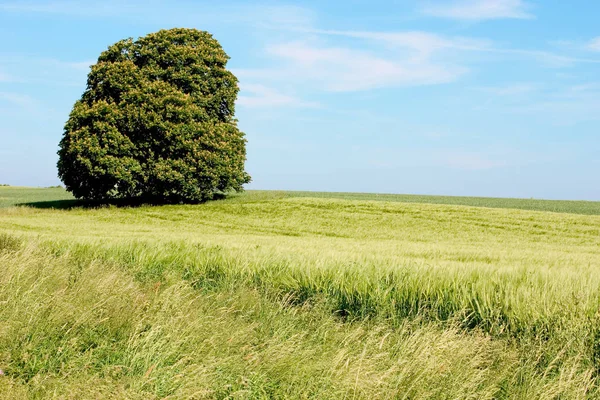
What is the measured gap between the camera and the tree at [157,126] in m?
34.0

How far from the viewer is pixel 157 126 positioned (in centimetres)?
3419

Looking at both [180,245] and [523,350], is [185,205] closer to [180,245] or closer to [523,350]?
[180,245]

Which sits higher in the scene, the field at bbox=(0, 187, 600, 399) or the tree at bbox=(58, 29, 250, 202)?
the tree at bbox=(58, 29, 250, 202)

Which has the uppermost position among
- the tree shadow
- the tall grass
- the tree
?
the tree

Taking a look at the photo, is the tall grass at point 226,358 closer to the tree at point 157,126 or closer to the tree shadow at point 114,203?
the tree at point 157,126

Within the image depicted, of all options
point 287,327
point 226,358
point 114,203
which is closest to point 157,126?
point 114,203

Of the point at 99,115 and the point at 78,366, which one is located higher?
the point at 99,115

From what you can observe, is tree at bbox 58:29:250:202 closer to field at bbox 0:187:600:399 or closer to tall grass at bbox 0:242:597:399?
field at bbox 0:187:600:399

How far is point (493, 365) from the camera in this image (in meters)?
5.98

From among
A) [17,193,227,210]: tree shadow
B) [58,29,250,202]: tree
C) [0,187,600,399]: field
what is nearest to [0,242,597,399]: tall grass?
[0,187,600,399]: field

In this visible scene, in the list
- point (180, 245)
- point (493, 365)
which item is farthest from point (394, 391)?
point (180, 245)

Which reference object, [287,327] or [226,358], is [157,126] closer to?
[287,327]

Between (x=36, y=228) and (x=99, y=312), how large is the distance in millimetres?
21994

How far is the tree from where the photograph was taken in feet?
111
